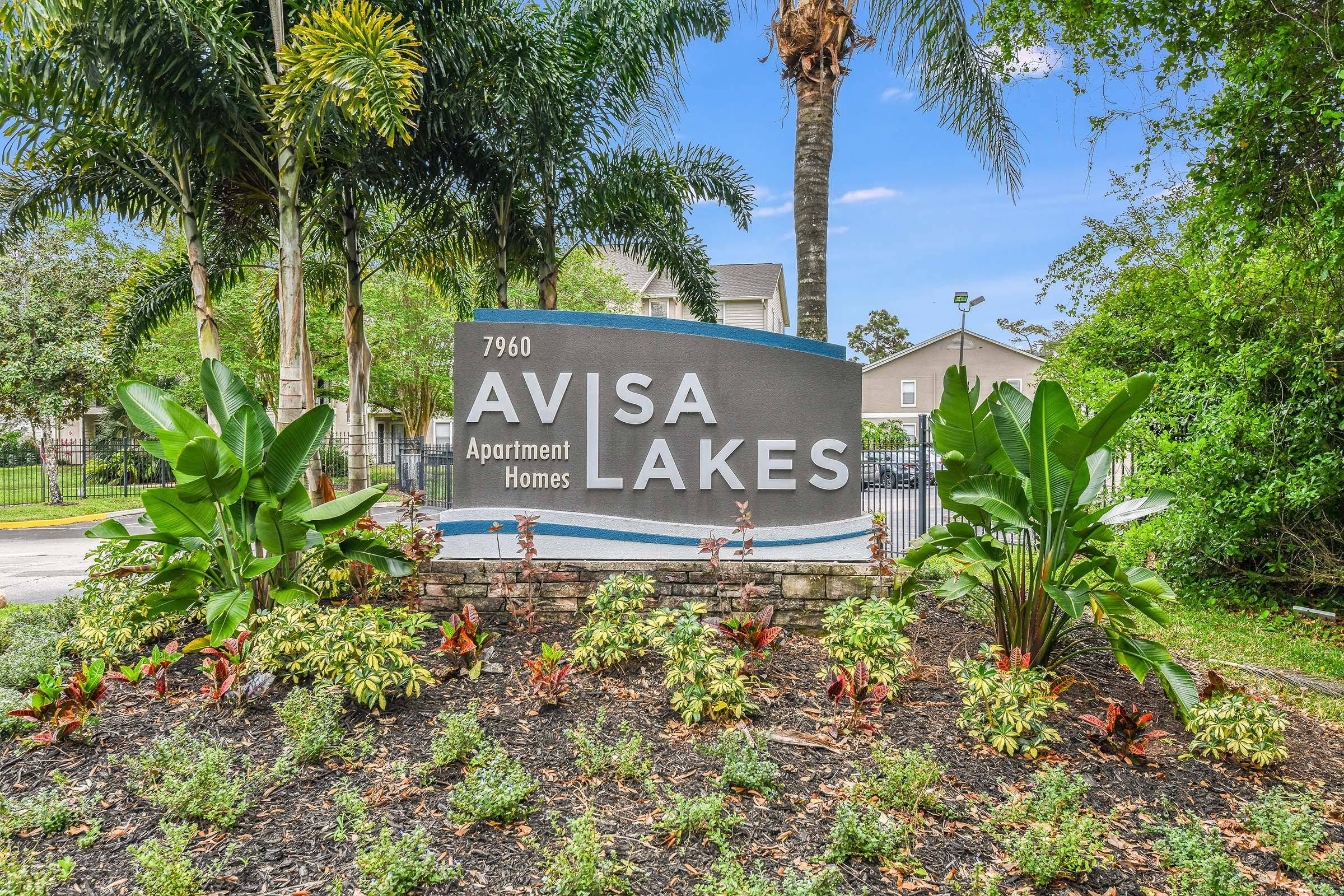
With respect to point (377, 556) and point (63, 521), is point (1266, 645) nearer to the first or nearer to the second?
point (377, 556)

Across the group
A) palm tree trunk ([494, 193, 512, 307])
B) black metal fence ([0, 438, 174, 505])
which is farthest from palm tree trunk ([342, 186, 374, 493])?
black metal fence ([0, 438, 174, 505])

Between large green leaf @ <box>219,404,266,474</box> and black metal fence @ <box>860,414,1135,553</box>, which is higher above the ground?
large green leaf @ <box>219,404,266,474</box>

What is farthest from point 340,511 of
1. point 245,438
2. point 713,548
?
point 713,548

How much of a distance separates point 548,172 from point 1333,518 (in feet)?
32.5

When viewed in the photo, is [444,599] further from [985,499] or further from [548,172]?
[548,172]

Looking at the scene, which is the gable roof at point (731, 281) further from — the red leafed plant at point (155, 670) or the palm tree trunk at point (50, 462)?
the red leafed plant at point (155, 670)

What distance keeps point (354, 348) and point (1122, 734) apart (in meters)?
10.7

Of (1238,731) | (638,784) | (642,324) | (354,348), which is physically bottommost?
(638,784)

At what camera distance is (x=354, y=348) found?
1060 centimetres

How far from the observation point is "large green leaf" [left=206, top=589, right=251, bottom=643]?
3836 mm

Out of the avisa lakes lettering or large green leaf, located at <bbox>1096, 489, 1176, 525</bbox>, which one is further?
the avisa lakes lettering

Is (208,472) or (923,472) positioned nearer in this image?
(208,472)

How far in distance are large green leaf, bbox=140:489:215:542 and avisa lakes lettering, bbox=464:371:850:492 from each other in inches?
65.8

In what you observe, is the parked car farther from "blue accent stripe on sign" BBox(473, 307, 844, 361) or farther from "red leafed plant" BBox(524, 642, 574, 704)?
"red leafed plant" BBox(524, 642, 574, 704)
